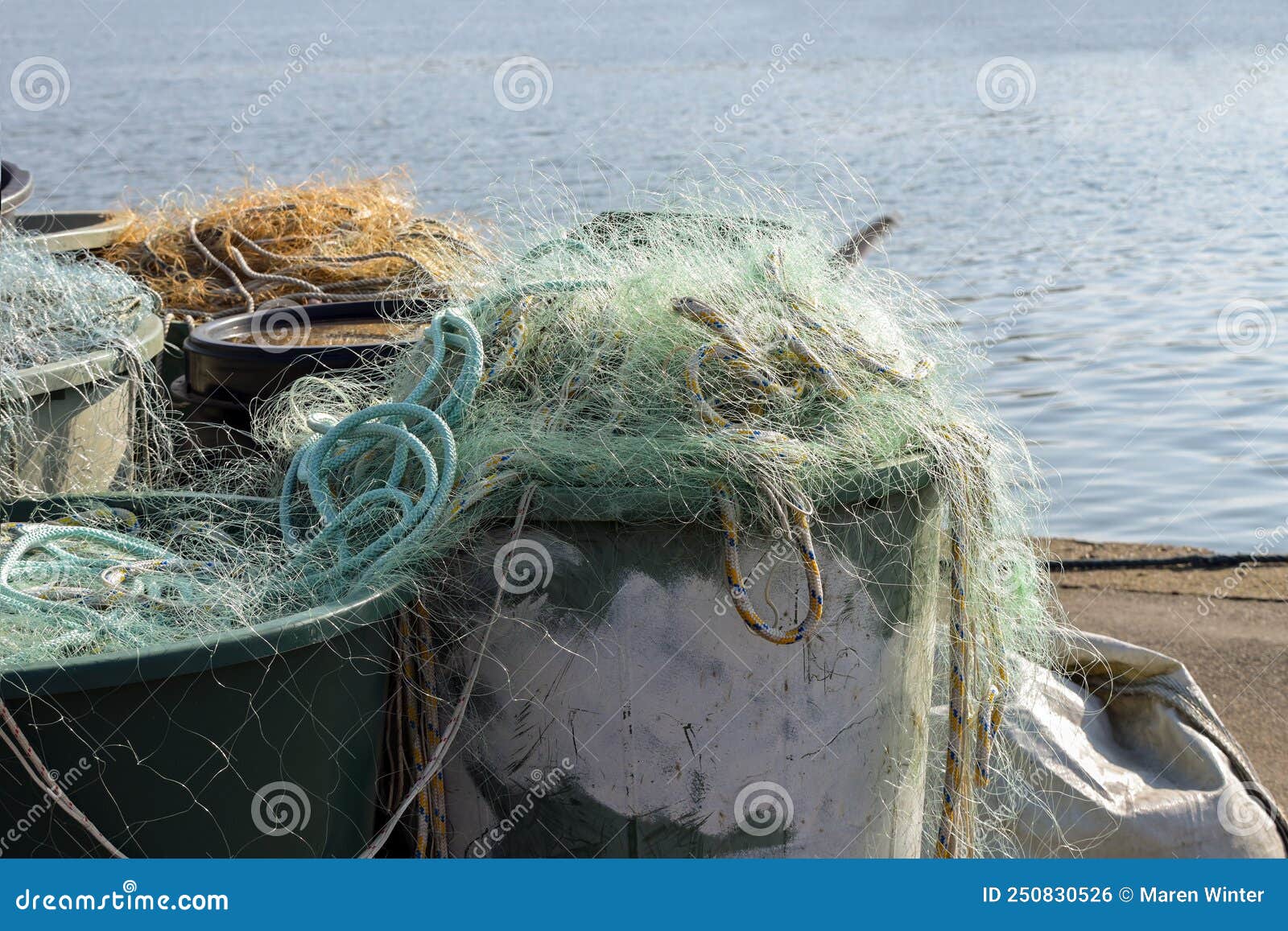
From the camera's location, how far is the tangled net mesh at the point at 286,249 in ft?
16.4

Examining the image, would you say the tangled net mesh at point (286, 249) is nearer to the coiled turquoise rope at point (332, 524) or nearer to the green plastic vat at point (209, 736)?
the coiled turquoise rope at point (332, 524)

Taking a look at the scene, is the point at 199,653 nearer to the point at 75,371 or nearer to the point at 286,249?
the point at 75,371

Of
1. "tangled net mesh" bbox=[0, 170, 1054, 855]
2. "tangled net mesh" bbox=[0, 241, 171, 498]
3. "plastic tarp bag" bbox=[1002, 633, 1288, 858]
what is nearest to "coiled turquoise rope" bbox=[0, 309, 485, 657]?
"tangled net mesh" bbox=[0, 170, 1054, 855]

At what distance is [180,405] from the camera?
13.9ft

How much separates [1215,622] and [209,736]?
4.23 metres

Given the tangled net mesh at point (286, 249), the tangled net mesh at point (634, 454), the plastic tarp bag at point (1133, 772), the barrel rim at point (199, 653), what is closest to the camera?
the barrel rim at point (199, 653)

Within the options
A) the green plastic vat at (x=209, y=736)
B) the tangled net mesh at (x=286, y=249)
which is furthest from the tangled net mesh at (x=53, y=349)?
the green plastic vat at (x=209, y=736)

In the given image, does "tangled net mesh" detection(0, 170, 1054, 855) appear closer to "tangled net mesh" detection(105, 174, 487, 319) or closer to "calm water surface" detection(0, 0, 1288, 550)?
"calm water surface" detection(0, 0, 1288, 550)

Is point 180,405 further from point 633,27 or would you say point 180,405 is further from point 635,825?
point 633,27

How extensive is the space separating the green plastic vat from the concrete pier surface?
2.93 metres

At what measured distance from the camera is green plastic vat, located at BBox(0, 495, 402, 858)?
2262 millimetres

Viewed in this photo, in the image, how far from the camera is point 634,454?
252cm

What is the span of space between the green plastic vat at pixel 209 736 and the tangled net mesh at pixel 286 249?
7.61ft

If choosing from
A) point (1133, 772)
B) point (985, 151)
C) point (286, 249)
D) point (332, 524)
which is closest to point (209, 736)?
point (332, 524)
